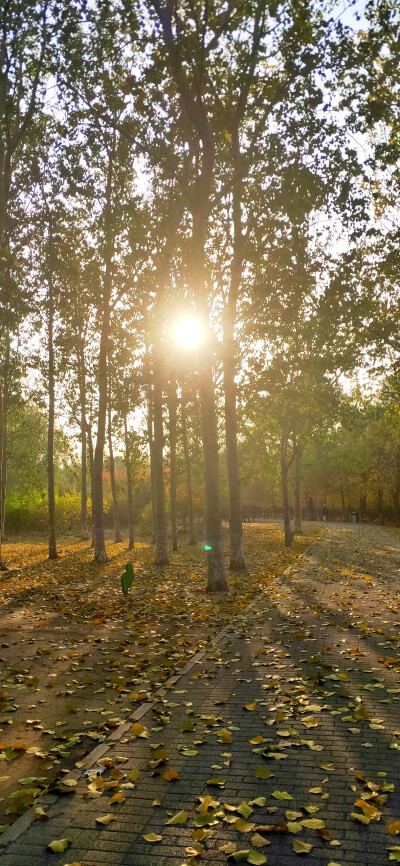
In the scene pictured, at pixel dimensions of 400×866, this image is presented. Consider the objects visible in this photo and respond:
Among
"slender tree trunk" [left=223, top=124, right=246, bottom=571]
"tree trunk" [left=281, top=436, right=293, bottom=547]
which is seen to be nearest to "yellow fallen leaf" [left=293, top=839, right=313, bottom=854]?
"slender tree trunk" [left=223, top=124, right=246, bottom=571]

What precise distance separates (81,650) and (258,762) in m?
4.86

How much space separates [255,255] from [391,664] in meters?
12.1

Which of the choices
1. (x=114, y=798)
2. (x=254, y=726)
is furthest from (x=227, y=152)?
(x=114, y=798)

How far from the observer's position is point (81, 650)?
9094 millimetres

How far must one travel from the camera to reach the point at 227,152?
17188mm

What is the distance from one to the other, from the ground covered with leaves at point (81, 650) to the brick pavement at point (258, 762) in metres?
0.37

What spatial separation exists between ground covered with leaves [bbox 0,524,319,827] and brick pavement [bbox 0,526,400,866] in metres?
0.37

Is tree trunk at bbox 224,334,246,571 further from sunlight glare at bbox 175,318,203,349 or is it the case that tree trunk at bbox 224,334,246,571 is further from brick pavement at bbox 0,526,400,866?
brick pavement at bbox 0,526,400,866

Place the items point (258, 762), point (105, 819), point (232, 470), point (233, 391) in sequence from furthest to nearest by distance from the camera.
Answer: point (233, 391)
point (232, 470)
point (258, 762)
point (105, 819)

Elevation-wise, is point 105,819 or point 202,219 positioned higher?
point 202,219

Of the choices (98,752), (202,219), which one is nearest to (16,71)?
(202,219)

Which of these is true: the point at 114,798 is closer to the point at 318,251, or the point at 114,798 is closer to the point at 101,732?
the point at 101,732

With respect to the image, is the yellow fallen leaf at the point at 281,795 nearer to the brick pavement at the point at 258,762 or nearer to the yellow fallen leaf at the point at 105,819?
the brick pavement at the point at 258,762

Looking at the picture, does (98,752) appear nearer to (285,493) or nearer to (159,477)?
(159,477)
